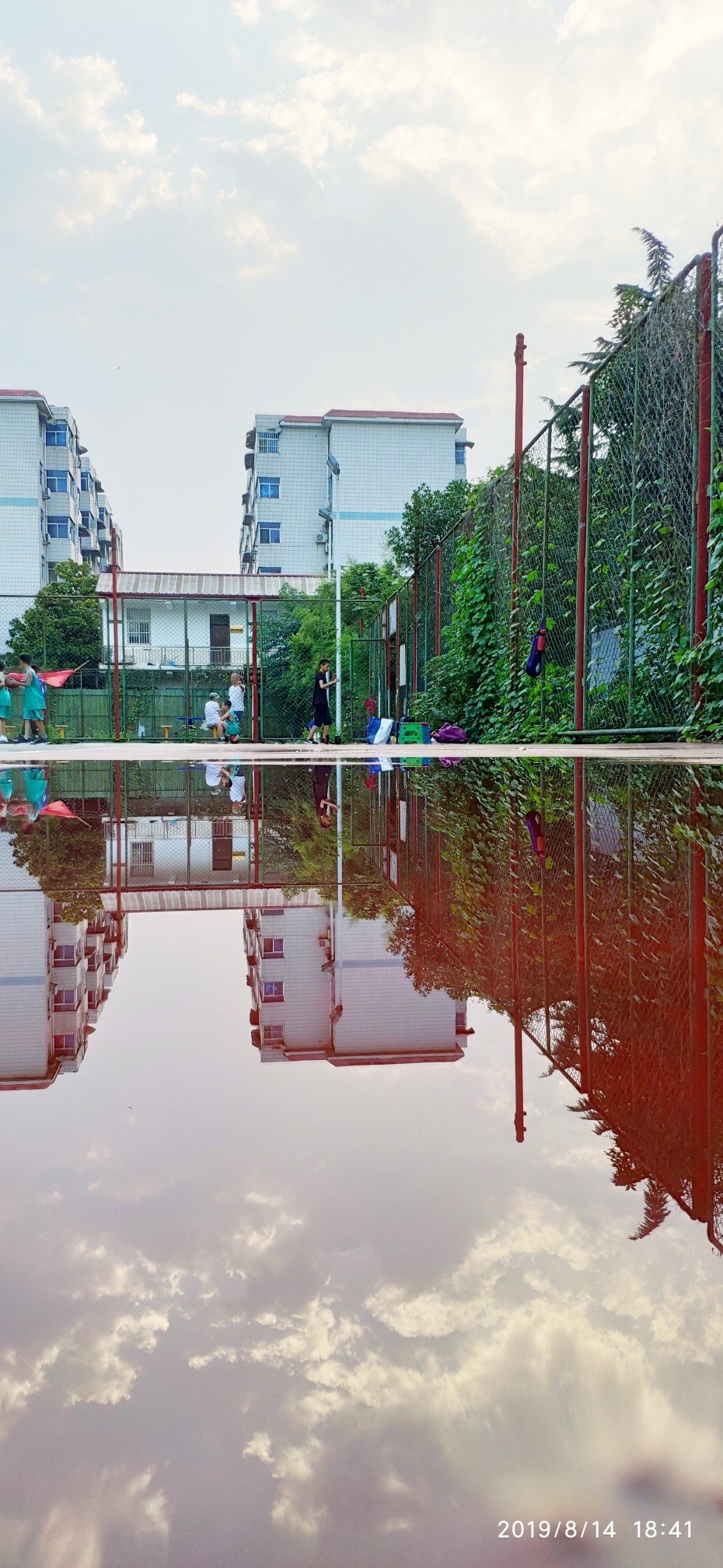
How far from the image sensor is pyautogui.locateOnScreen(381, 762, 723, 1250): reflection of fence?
675 millimetres

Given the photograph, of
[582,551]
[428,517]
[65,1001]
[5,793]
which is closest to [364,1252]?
[65,1001]

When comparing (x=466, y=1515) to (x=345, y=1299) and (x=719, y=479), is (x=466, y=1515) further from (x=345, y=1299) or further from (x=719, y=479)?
(x=719, y=479)

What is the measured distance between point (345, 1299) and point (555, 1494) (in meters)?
0.13

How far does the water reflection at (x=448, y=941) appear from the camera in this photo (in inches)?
31.2

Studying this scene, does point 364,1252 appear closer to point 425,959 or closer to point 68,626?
point 425,959

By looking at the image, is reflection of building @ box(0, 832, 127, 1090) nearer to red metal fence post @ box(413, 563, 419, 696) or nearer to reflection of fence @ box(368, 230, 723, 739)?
reflection of fence @ box(368, 230, 723, 739)

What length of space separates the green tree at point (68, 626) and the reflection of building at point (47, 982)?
98.3 feet

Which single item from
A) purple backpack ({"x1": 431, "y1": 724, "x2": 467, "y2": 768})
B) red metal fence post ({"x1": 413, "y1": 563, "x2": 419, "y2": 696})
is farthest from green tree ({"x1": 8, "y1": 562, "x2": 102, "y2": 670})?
purple backpack ({"x1": 431, "y1": 724, "x2": 467, "y2": 768})

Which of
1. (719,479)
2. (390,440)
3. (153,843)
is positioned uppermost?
(390,440)

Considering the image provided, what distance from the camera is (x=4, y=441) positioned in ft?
164

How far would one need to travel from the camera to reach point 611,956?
1247 millimetres

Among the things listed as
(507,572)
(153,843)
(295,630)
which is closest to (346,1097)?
(153,843)

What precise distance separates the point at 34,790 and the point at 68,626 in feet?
122

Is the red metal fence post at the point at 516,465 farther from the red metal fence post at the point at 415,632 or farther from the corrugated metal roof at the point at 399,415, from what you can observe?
the corrugated metal roof at the point at 399,415
